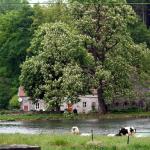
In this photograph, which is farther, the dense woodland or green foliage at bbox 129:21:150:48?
green foliage at bbox 129:21:150:48

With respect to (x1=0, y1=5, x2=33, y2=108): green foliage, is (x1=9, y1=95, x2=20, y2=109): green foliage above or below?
below

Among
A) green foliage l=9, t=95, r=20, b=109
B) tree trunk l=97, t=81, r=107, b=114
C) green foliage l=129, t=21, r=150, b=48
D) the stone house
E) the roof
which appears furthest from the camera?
green foliage l=129, t=21, r=150, b=48

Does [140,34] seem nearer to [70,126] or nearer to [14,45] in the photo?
[14,45]

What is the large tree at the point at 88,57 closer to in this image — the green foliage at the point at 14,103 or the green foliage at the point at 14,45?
the green foliage at the point at 14,103

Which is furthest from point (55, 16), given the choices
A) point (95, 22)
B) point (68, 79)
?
point (68, 79)

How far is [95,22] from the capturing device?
70.8 metres

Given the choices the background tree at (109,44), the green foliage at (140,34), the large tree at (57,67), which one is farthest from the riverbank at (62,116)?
the green foliage at (140,34)

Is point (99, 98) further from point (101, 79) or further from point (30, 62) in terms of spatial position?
point (30, 62)

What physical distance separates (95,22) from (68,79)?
839 centimetres

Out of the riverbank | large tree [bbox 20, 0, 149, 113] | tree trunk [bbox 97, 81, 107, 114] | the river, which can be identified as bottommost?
the river

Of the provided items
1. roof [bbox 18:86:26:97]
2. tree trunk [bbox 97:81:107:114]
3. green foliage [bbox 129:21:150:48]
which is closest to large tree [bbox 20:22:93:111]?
tree trunk [bbox 97:81:107:114]

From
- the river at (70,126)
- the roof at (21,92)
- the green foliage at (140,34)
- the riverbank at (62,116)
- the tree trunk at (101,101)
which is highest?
the green foliage at (140,34)

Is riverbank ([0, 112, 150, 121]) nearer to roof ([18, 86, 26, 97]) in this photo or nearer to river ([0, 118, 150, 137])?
river ([0, 118, 150, 137])

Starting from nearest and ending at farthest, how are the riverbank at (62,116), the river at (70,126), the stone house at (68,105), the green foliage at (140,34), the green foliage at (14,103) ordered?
the river at (70,126)
the riverbank at (62,116)
the stone house at (68,105)
the green foliage at (14,103)
the green foliage at (140,34)
